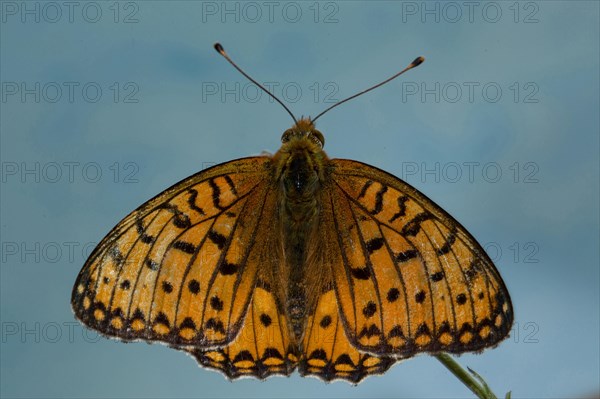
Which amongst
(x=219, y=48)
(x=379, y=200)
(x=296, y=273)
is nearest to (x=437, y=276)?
(x=379, y=200)

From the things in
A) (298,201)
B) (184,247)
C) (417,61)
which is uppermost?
(417,61)

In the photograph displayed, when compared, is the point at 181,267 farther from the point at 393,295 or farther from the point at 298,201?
the point at 393,295

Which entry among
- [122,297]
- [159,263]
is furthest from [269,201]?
[122,297]

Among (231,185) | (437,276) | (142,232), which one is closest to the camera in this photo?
(437,276)

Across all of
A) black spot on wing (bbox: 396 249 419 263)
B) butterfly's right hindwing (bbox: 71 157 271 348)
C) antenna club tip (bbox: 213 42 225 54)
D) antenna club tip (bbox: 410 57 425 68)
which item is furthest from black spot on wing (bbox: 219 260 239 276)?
antenna club tip (bbox: 410 57 425 68)

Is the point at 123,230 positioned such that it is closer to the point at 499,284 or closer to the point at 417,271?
the point at 417,271

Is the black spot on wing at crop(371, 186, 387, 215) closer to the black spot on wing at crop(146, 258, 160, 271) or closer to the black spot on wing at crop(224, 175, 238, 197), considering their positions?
the black spot on wing at crop(224, 175, 238, 197)
